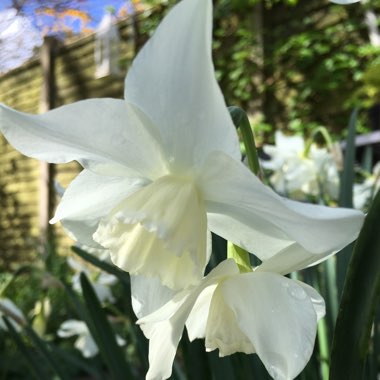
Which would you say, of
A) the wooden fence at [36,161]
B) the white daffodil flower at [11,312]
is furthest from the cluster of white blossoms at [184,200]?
the wooden fence at [36,161]

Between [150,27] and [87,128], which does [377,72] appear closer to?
[87,128]

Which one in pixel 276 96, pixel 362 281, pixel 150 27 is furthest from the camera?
pixel 150 27

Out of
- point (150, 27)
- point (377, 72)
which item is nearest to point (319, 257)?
point (377, 72)

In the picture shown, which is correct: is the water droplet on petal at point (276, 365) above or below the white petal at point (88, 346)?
above

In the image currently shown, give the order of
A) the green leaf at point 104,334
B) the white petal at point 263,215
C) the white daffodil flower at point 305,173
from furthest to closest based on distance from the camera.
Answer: the white daffodil flower at point 305,173 < the green leaf at point 104,334 < the white petal at point 263,215

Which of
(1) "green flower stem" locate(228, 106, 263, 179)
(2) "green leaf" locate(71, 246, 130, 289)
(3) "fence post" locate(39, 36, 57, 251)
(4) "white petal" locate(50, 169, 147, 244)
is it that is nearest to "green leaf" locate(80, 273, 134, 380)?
(2) "green leaf" locate(71, 246, 130, 289)

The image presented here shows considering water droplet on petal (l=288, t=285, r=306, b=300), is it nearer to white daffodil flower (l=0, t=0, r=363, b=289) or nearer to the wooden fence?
white daffodil flower (l=0, t=0, r=363, b=289)

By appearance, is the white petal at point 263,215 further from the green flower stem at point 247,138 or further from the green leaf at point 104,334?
the green leaf at point 104,334
